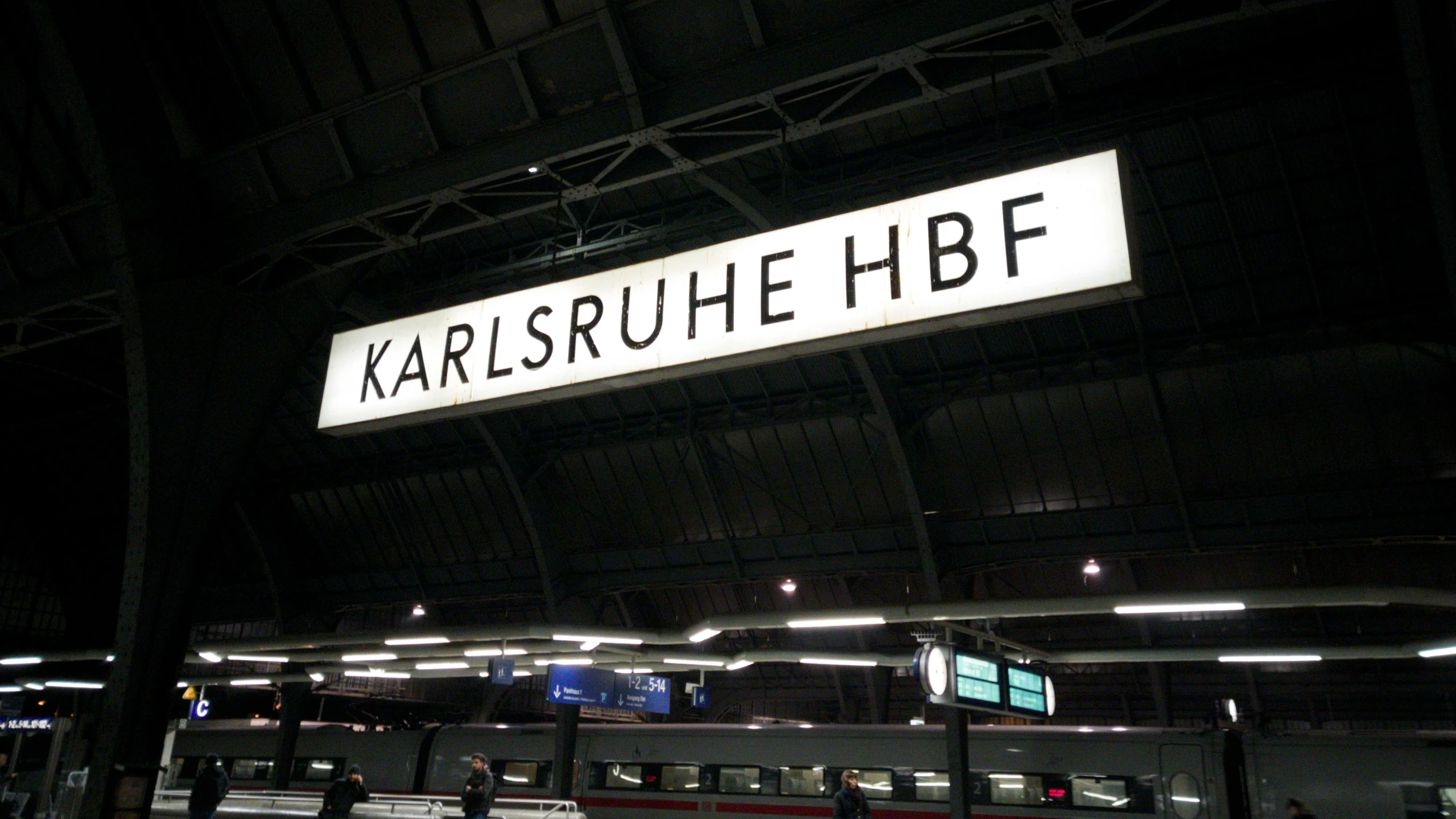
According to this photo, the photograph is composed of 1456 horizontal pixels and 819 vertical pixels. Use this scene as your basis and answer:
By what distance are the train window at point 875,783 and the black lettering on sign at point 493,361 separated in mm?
17161

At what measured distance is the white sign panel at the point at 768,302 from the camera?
4.87 metres

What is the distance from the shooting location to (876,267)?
5348 millimetres

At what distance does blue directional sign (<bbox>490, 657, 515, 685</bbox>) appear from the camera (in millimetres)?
21422

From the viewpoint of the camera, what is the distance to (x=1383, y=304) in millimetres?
16047

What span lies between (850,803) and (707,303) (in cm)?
1097

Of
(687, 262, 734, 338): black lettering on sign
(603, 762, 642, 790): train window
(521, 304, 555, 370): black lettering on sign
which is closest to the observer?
(687, 262, 734, 338): black lettering on sign

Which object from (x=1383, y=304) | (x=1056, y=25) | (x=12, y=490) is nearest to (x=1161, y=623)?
(x=1383, y=304)

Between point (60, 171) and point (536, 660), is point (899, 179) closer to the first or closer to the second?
point (60, 171)

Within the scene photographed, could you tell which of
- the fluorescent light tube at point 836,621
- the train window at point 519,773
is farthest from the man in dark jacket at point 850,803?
the train window at point 519,773

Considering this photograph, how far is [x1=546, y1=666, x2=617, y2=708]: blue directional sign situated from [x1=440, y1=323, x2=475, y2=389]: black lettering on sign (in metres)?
15.9

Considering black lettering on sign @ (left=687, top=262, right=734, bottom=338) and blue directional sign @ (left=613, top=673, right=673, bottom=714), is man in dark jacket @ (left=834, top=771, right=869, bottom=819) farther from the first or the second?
→ black lettering on sign @ (left=687, top=262, right=734, bottom=338)

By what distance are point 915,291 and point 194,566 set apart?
8702mm

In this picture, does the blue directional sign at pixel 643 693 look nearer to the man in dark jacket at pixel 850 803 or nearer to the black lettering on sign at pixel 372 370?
the man in dark jacket at pixel 850 803

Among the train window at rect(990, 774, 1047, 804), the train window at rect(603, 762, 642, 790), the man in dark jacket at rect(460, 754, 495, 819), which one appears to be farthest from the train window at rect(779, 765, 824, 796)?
the man in dark jacket at rect(460, 754, 495, 819)
